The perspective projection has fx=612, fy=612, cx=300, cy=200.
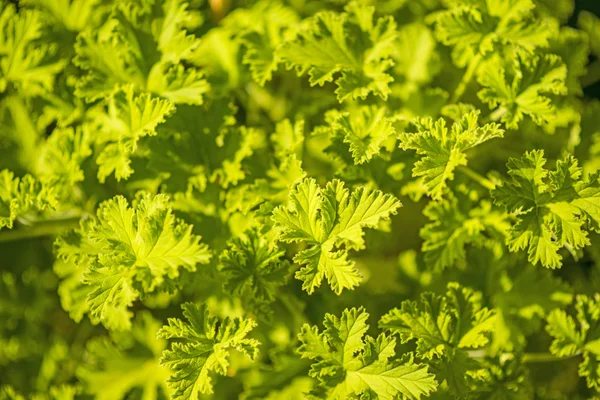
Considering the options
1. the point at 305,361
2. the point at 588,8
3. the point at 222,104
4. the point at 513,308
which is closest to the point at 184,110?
the point at 222,104

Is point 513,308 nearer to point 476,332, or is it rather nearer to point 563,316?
point 563,316

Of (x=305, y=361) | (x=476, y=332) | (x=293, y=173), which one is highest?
(x=293, y=173)

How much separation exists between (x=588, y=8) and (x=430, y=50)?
3.24 ft

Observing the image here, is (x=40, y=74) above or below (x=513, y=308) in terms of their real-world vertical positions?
above

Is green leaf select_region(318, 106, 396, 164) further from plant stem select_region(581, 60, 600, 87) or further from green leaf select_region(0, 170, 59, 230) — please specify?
plant stem select_region(581, 60, 600, 87)

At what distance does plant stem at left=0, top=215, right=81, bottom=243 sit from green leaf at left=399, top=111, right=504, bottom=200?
3.24 feet

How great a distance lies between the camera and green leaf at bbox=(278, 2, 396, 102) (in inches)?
59.5

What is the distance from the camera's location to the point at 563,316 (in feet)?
4.98

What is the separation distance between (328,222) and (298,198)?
0.27 feet

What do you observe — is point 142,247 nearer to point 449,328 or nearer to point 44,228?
point 44,228

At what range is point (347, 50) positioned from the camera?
1562mm

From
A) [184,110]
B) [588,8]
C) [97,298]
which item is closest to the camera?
[97,298]

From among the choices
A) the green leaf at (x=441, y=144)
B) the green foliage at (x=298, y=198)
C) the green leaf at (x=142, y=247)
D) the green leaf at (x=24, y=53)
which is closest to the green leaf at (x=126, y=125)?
the green foliage at (x=298, y=198)

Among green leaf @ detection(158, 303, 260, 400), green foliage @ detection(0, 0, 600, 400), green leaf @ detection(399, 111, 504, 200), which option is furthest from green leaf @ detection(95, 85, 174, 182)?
green leaf @ detection(399, 111, 504, 200)
